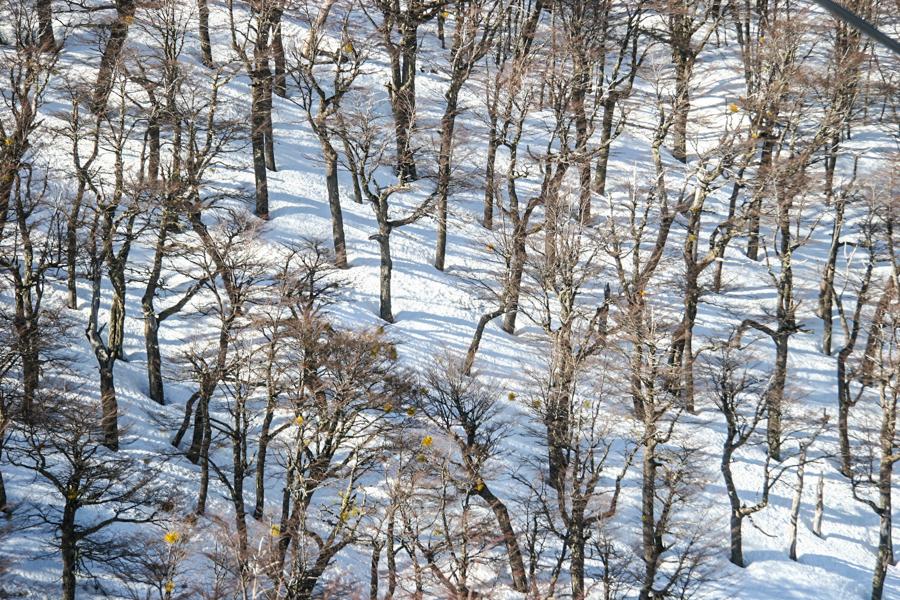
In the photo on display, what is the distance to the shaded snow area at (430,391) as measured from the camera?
21812mm

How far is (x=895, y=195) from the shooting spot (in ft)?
104

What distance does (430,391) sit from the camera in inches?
1059

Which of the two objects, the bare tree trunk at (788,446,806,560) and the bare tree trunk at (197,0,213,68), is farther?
the bare tree trunk at (197,0,213,68)

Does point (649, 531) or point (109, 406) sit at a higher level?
point (109, 406)

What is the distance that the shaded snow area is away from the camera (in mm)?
21812

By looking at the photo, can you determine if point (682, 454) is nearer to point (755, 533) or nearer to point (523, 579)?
point (755, 533)

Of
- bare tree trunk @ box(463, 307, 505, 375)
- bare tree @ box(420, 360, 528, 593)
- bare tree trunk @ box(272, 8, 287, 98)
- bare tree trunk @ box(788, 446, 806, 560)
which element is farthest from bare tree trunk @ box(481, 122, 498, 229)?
bare tree trunk @ box(788, 446, 806, 560)

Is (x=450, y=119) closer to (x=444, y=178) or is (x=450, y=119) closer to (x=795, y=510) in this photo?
(x=444, y=178)

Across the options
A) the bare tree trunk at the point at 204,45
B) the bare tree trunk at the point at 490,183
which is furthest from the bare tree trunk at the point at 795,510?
the bare tree trunk at the point at 204,45

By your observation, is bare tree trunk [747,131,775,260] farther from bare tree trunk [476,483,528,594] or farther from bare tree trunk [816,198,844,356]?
bare tree trunk [476,483,528,594]

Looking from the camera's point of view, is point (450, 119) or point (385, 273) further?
point (450, 119)

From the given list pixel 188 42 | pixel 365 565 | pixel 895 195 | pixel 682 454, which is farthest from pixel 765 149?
pixel 188 42

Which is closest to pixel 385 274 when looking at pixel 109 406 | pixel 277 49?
pixel 109 406

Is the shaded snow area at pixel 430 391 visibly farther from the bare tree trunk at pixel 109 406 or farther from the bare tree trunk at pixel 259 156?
the bare tree trunk at pixel 259 156
